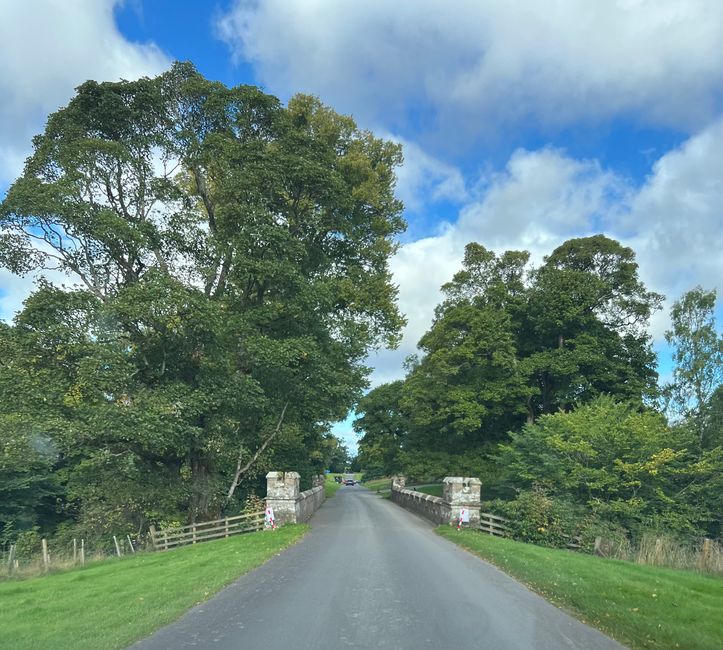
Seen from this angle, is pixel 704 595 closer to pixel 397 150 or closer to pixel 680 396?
pixel 397 150

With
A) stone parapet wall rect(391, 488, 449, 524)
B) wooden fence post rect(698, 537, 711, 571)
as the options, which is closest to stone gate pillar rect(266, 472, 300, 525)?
stone parapet wall rect(391, 488, 449, 524)

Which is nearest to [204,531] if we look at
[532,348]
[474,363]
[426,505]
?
[426,505]

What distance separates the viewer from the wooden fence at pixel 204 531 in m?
19.0

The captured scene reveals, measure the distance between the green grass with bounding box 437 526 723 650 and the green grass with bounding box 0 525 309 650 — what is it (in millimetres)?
5483

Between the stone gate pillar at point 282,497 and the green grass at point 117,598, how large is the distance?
491 cm

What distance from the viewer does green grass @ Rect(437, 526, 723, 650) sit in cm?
659

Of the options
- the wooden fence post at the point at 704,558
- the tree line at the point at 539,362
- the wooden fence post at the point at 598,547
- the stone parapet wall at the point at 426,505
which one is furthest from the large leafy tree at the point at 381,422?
the wooden fence post at the point at 704,558

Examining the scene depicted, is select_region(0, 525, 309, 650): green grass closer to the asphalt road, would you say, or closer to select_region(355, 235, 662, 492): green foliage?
the asphalt road

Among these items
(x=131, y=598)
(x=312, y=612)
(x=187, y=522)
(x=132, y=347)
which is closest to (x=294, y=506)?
(x=187, y=522)

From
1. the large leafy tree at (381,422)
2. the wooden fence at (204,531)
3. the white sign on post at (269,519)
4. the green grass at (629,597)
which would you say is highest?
the large leafy tree at (381,422)

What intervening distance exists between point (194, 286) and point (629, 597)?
1720cm

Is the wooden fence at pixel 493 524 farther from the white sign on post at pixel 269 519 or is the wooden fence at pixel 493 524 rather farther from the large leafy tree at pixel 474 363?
the large leafy tree at pixel 474 363

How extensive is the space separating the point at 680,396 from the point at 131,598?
1322 inches

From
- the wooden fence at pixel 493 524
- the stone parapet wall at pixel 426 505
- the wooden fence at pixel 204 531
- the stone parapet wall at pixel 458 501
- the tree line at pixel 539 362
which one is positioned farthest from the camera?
the tree line at pixel 539 362
